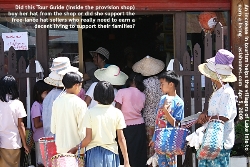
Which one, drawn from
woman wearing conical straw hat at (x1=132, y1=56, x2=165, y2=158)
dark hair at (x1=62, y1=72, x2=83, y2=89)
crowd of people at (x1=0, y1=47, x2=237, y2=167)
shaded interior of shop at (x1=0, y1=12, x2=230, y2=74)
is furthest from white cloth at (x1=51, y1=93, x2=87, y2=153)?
shaded interior of shop at (x1=0, y1=12, x2=230, y2=74)

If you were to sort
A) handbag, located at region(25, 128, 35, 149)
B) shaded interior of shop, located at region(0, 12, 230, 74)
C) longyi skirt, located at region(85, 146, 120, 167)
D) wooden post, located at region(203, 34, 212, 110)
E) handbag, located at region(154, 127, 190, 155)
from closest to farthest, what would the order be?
longyi skirt, located at region(85, 146, 120, 167), handbag, located at region(154, 127, 190, 155), handbag, located at region(25, 128, 35, 149), wooden post, located at region(203, 34, 212, 110), shaded interior of shop, located at region(0, 12, 230, 74)

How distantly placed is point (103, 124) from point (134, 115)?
1832 mm

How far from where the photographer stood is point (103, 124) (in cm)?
475

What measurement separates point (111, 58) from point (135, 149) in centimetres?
271

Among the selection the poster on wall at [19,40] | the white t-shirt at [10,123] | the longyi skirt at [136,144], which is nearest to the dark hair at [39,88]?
the white t-shirt at [10,123]

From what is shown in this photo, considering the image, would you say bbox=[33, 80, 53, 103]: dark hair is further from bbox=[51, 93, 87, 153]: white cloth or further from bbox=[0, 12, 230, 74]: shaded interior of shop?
bbox=[51, 93, 87, 153]: white cloth

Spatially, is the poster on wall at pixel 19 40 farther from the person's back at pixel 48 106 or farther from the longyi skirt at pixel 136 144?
the longyi skirt at pixel 136 144

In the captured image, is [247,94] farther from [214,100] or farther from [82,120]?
[82,120]

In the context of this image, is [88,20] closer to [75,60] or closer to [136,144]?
[75,60]

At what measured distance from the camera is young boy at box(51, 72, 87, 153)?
4.95m

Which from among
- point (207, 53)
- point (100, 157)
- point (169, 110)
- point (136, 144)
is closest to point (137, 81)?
point (136, 144)

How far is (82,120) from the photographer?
498cm

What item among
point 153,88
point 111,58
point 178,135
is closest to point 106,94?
point 178,135

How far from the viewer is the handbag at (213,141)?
5.02 m
